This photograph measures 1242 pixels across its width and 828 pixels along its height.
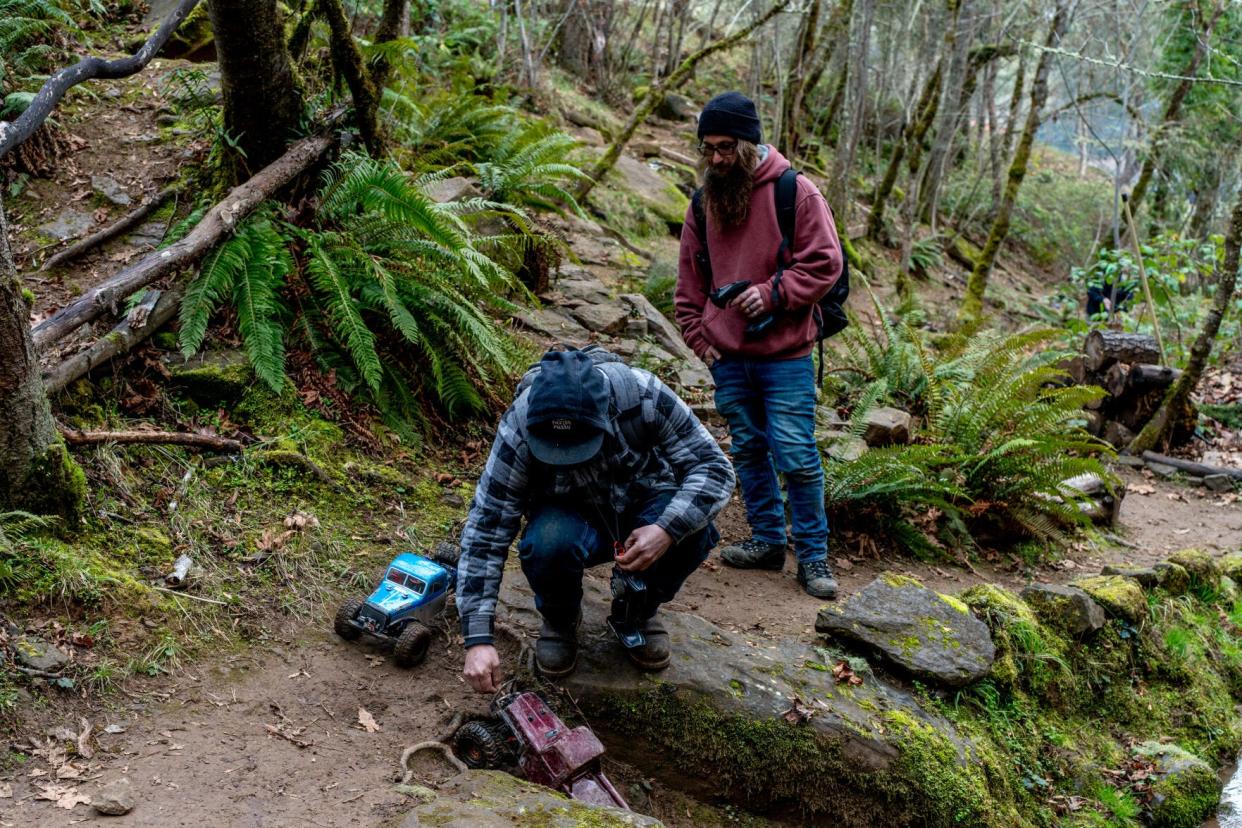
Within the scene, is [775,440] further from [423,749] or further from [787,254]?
[423,749]

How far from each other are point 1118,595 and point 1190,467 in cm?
483

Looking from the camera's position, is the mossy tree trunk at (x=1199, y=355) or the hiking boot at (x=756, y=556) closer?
the hiking boot at (x=756, y=556)

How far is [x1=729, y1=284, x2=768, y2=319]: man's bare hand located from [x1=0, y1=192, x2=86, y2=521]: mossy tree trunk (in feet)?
10.3

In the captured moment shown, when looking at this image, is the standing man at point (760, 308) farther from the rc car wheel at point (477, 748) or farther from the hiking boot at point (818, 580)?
the rc car wheel at point (477, 748)

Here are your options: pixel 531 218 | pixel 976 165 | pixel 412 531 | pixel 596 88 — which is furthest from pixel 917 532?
pixel 976 165

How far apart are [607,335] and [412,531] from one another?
3267mm

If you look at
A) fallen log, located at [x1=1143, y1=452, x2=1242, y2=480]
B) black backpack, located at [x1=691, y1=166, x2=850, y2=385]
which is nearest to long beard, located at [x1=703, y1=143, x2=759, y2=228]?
black backpack, located at [x1=691, y1=166, x2=850, y2=385]

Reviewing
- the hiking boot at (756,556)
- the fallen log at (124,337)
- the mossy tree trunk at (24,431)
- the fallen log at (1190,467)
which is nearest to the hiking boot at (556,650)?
the hiking boot at (756,556)

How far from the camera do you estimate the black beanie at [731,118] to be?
14.5ft

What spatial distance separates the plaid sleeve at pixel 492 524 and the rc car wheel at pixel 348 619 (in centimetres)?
93

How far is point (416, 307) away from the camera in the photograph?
580 centimetres

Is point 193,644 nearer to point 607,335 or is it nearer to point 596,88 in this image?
point 607,335

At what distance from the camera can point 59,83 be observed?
4.22 meters

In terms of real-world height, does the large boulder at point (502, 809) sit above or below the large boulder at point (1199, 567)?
above
